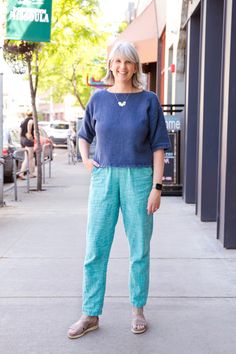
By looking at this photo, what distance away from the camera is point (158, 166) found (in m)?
3.72

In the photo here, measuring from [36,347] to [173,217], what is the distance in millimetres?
4859

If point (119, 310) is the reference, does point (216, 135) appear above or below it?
above

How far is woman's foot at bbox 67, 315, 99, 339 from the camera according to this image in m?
3.73

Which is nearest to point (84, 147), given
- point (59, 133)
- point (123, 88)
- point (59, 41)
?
point (123, 88)

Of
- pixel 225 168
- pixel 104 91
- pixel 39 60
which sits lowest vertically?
pixel 225 168

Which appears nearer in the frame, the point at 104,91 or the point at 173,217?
the point at 104,91

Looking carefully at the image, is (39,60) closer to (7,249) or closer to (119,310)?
(7,249)

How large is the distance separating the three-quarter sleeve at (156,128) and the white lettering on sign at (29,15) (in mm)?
6773

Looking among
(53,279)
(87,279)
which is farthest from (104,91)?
(53,279)

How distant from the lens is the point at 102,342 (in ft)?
12.0

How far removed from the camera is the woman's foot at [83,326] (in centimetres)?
373

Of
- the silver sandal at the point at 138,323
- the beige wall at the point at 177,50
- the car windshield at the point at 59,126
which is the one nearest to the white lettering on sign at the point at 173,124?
the beige wall at the point at 177,50

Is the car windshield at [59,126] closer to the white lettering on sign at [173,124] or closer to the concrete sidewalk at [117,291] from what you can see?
the white lettering on sign at [173,124]

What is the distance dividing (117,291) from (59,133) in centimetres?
3190
